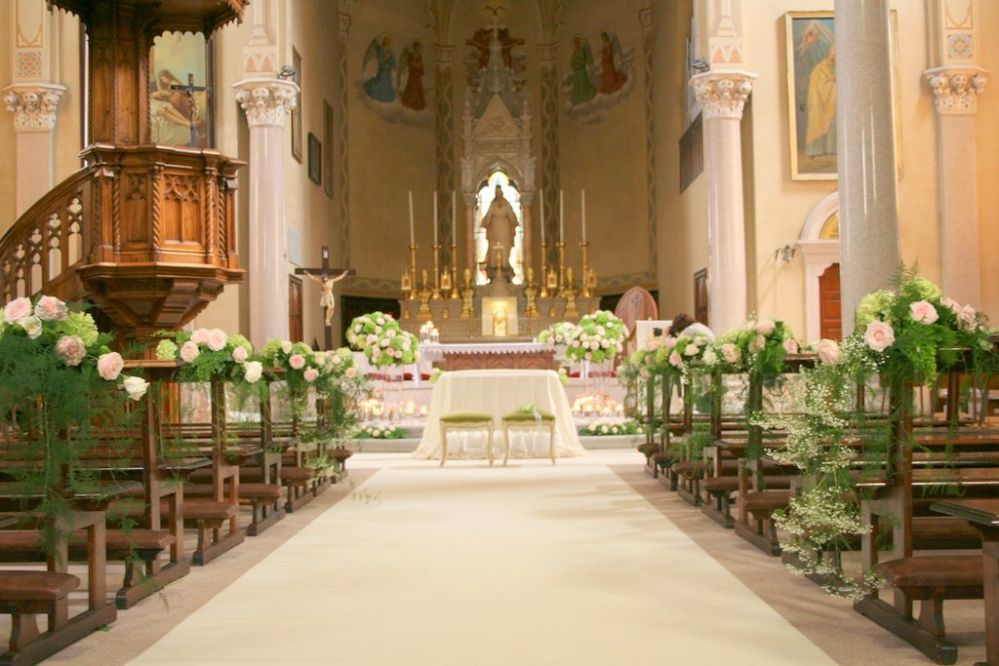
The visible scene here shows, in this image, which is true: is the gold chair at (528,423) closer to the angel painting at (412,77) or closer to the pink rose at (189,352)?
the pink rose at (189,352)

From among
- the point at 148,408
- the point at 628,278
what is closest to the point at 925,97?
the point at 628,278

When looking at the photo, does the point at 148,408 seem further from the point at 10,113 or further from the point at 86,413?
the point at 10,113

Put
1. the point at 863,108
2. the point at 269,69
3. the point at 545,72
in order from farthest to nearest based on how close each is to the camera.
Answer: the point at 545,72, the point at 269,69, the point at 863,108

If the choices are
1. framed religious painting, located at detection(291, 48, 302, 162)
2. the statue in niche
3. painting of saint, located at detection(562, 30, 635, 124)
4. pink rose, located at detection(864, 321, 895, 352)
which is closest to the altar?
framed religious painting, located at detection(291, 48, 302, 162)

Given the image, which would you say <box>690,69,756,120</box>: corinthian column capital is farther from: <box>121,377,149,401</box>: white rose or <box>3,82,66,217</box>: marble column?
<box>121,377,149,401</box>: white rose

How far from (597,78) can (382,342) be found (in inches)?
548

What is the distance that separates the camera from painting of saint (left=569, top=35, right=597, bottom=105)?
2742cm

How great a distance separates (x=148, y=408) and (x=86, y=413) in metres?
1.19

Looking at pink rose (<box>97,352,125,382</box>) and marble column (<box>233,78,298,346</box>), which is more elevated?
marble column (<box>233,78,298,346</box>)

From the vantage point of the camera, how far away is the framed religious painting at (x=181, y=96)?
16891 mm

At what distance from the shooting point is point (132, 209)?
9547mm

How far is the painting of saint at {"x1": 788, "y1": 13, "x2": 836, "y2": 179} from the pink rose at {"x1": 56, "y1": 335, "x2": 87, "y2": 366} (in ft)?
47.9

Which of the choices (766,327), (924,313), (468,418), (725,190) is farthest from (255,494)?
(725,190)

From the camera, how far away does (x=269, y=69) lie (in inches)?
693
